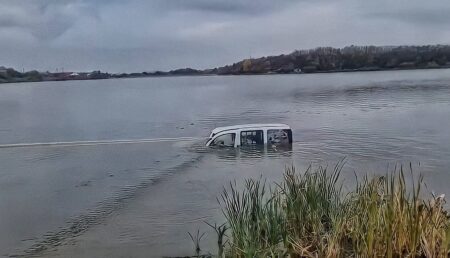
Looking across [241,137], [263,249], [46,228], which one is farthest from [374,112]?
[263,249]

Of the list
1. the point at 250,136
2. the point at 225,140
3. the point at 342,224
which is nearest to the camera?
the point at 342,224

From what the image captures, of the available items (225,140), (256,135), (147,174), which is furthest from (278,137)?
(147,174)

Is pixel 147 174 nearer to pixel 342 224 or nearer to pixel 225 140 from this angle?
pixel 225 140

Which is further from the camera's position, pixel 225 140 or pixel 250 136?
pixel 225 140

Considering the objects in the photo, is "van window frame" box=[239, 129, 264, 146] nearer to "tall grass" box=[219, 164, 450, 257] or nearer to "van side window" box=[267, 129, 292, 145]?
"van side window" box=[267, 129, 292, 145]

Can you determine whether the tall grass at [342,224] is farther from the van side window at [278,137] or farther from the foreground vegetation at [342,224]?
the van side window at [278,137]

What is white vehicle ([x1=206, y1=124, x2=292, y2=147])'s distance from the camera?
22609mm

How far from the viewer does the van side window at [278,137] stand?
23.2 meters

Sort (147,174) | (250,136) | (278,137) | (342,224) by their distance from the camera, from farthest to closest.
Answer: (278,137) → (250,136) → (147,174) → (342,224)

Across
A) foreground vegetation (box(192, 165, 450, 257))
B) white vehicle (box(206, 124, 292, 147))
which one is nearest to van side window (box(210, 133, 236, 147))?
white vehicle (box(206, 124, 292, 147))

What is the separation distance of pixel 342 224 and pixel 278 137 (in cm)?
1759

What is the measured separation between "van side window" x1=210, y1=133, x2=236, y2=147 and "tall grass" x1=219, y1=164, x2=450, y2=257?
49.5ft

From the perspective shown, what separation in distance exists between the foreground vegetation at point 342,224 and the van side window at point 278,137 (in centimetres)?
1553

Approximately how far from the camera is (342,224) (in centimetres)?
593
